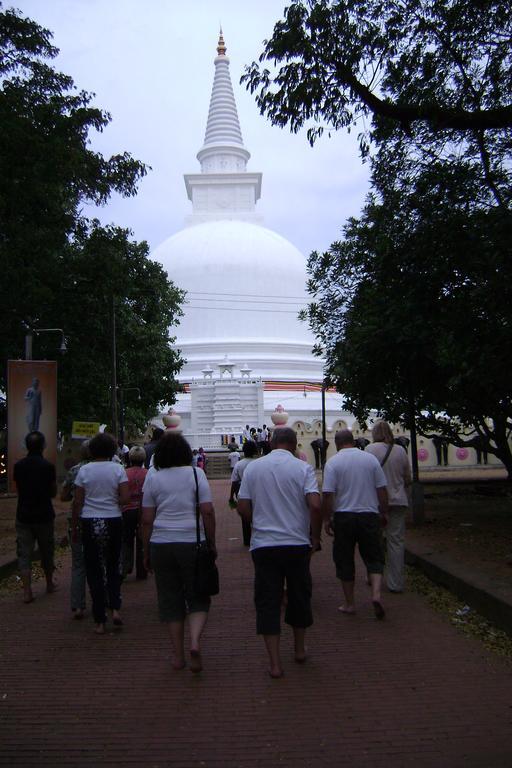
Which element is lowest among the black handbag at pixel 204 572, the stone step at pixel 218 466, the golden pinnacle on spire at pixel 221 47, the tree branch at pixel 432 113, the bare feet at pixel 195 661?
the bare feet at pixel 195 661

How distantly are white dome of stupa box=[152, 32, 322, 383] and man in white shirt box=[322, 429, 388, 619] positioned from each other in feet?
128

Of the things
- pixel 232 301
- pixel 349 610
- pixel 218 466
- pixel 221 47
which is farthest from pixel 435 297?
pixel 221 47

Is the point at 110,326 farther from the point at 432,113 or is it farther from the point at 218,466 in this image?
the point at 432,113

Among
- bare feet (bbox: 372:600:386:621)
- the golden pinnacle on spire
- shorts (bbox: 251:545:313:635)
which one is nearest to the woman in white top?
bare feet (bbox: 372:600:386:621)

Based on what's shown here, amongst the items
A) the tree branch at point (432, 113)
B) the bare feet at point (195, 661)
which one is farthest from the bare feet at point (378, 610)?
the tree branch at point (432, 113)

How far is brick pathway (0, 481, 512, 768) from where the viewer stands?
474cm

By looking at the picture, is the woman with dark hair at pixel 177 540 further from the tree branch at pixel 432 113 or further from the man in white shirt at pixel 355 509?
the tree branch at pixel 432 113

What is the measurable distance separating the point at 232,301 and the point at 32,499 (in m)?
43.1

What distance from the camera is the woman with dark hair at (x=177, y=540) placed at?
6.31 m

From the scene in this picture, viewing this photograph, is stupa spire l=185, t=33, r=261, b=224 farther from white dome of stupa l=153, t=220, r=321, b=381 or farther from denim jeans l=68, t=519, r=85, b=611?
denim jeans l=68, t=519, r=85, b=611

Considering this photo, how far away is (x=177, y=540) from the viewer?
6324 millimetres

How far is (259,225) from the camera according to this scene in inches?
2272

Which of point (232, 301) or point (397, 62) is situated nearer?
point (397, 62)

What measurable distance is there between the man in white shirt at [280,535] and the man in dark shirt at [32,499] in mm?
3366
